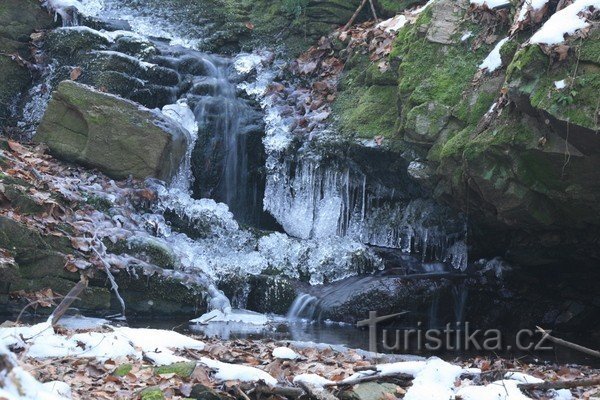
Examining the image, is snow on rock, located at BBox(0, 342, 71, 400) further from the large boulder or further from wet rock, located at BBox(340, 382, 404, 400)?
the large boulder

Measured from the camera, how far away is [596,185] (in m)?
7.10

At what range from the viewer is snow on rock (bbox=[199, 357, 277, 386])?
14.0 ft

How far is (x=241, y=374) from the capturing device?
4297mm

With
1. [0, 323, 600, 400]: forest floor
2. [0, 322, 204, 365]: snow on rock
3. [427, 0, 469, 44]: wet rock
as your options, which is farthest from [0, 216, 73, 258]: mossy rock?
[427, 0, 469, 44]: wet rock

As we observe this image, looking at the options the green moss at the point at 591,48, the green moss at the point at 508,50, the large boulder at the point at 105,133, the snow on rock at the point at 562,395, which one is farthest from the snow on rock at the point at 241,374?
the large boulder at the point at 105,133

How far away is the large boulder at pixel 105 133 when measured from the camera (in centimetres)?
965

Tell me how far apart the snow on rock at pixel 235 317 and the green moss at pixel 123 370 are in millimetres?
3639

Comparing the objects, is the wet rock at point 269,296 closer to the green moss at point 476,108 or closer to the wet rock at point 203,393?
the green moss at point 476,108

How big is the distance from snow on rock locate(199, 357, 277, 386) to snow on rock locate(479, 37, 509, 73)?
5.10m

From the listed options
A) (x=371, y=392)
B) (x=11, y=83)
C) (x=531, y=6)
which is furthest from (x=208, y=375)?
(x=11, y=83)

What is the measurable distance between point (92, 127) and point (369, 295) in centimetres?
423

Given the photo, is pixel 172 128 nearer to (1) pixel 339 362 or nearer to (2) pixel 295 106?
(2) pixel 295 106

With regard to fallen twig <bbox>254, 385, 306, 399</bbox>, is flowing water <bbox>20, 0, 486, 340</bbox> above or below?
above

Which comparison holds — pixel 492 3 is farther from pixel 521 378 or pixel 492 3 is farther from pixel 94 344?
pixel 94 344
